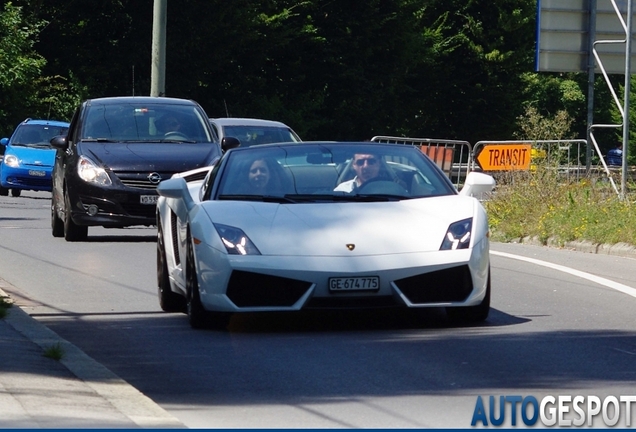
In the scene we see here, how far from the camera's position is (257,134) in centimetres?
2639

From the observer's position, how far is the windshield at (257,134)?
2615 centimetres

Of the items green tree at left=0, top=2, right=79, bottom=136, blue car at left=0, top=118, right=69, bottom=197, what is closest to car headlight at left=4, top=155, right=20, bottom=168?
blue car at left=0, top=118, right=69, bottom=197

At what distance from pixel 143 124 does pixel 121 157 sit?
3.74 ft

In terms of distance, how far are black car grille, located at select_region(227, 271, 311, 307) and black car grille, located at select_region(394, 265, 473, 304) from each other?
68cm

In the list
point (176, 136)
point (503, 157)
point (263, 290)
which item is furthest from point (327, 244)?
point (503, 157)

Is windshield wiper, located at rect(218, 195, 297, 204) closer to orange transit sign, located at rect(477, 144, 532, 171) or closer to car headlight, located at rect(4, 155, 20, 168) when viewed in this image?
orange transit sign, located at rect(477, 144, 532, 171)

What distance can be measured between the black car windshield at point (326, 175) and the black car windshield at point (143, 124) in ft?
27.0

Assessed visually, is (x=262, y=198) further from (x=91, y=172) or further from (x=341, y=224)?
(x=91, y=172)

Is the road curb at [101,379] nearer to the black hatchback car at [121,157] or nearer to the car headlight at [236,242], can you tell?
the car headlight at [236,242]

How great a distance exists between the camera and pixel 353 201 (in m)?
11.1

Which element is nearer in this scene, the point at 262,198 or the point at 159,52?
the point at 262,198

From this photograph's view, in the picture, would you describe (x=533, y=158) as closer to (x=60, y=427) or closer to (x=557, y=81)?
(x=60, y=427)

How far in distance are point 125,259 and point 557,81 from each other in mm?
79998

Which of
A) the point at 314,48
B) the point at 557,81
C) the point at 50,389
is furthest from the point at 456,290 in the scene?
the point at 557,81
